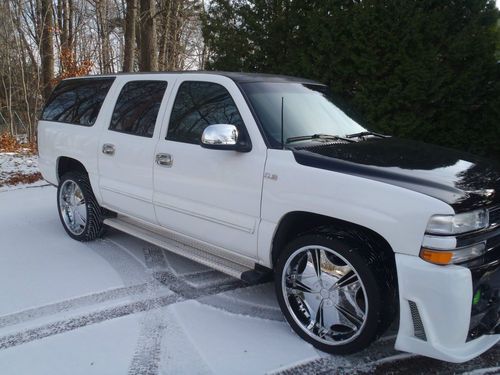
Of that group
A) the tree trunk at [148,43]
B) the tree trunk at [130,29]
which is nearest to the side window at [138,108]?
the tree trunk at [148,43]

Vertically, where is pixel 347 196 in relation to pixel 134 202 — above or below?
above

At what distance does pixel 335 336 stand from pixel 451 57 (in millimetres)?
4885

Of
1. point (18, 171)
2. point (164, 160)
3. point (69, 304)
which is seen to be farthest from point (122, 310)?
point (18, 171)

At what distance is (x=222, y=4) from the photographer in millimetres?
8336

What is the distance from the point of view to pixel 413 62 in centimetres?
638

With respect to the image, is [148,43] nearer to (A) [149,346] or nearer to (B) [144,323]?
(B) [144,323]

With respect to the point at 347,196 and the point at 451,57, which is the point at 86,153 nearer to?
the point at 347,196

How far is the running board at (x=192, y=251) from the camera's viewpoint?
3.40 meters

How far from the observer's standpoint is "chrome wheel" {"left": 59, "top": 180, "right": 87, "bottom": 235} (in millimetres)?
5117

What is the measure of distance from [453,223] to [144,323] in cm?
225

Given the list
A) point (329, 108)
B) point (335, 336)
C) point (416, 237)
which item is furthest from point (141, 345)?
point (329, 108)

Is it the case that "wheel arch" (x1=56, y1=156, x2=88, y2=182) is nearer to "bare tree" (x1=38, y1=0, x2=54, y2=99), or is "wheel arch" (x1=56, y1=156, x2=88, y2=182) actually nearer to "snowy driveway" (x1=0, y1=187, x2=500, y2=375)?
"snowy driveway" (x1=0, y1=187, x2=500, y2=375)

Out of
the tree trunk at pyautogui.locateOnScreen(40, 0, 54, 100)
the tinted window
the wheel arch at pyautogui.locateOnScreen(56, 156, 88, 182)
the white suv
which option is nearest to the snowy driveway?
the white suv

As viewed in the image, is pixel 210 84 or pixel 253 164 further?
pixel 210 84
